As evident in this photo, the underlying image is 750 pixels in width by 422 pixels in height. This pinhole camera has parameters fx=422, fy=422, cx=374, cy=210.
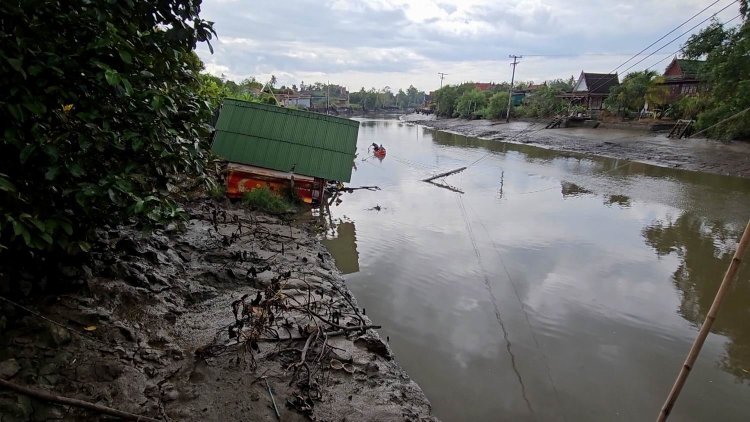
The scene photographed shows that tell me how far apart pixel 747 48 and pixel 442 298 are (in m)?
25.5

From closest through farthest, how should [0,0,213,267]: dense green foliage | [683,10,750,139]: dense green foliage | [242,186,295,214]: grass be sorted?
[0,0,213,267]: dense green foliage → [242,186,295,214]: grass → [683,10,750,139]: dense green foliage

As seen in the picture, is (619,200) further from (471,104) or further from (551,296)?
(471,104)

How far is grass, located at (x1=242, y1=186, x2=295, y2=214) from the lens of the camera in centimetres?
1183

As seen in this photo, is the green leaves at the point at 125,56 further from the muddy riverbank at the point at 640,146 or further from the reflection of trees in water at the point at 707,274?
the muddy riverbank at the point at 640,146

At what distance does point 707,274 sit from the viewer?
408 inches

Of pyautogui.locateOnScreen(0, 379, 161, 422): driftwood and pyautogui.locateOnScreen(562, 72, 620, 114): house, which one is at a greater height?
pyautogui.locateOnScreen(562, 72, 620, 114): house

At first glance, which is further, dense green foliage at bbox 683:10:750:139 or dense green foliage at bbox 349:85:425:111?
dense green foliage at bbox 349:85:425:111

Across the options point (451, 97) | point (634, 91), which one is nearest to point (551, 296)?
point (634, 91)

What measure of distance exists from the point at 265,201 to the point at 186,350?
7585mm

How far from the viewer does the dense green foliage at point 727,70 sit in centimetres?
2305

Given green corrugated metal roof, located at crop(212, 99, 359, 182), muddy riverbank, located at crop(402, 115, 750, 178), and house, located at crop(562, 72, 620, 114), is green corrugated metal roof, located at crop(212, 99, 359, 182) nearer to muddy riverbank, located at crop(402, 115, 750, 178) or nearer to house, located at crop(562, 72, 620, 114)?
muddy riverbank, located at crop(402, 115, 750, 178)

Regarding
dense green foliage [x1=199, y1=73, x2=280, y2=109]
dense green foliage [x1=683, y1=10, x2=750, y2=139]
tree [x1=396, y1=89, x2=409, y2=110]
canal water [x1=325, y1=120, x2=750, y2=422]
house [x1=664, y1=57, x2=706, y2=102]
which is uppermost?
tree [x1=396, y1=89, x2=409, y2=110]

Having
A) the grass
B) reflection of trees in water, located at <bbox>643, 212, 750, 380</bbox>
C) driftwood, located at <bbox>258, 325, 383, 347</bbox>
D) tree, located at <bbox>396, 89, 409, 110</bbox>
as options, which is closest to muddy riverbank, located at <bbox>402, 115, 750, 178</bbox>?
reflection of trees in water, located at <bbox>643, 212, 750, 380</bbox>

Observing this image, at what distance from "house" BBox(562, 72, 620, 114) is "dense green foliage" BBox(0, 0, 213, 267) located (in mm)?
55561
